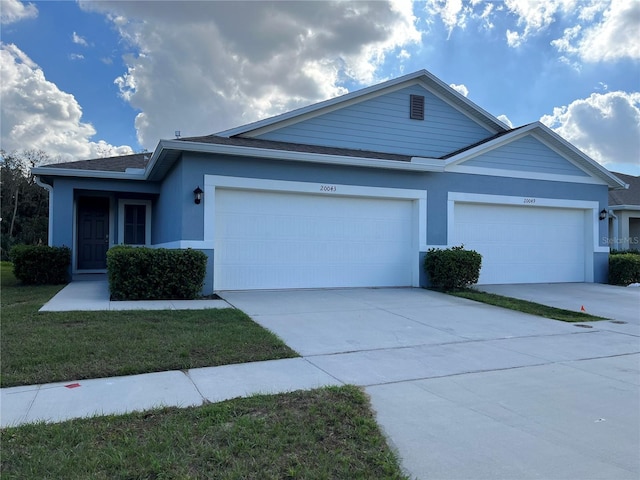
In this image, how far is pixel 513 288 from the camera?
40.2ft

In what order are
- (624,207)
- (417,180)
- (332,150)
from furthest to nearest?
1. (624,207)
2. (332,150)
3. (417,180)

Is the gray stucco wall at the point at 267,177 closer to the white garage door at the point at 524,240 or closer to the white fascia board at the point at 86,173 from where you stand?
the white fascia board at the point at 86,173

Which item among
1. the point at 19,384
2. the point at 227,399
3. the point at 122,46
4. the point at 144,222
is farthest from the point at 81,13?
the point at 227,399

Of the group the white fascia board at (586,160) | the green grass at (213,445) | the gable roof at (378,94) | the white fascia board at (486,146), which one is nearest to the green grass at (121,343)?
the green grass at (213,445)

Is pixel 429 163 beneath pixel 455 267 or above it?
above

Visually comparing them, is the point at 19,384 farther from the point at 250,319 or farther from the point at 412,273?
the point at 412,273

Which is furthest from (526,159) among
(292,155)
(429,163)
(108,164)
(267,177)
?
(108,164)

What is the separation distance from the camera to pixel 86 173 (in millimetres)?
12875

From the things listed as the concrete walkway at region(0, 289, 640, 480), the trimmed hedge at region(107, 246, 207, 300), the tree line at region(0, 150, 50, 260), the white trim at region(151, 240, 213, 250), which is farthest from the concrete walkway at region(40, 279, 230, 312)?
the tree line at region(0, 150, 50, 260)

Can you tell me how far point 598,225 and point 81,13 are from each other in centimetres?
1525

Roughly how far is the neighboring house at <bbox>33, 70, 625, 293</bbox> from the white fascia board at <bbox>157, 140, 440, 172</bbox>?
3cm

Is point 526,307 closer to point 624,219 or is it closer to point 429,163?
point 429,163

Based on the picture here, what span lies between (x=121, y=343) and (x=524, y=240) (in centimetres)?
1147

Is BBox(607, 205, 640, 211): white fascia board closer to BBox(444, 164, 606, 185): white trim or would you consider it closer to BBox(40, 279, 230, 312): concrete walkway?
BBox(444, 164, 606, 185): white trim
